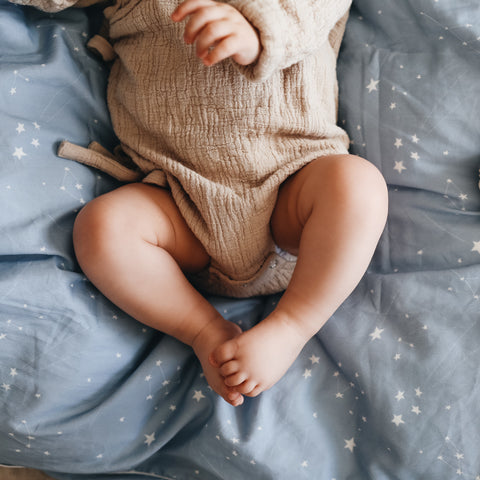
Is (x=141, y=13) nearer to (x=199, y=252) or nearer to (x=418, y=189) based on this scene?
(x=199, y=252)

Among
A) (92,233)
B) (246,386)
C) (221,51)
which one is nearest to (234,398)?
(246,386)

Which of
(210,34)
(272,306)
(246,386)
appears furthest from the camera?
(272,306)

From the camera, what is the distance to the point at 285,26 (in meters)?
0.69

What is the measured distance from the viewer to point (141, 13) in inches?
32.9

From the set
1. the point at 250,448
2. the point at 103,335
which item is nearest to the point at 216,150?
the point at 103,335

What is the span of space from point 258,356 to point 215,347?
0.08 metres

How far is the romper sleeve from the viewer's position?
0.66m

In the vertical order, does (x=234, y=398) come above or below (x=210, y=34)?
below

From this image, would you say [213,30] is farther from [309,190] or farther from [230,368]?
[230,368]

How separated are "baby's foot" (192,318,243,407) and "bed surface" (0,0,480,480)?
43 millimetres

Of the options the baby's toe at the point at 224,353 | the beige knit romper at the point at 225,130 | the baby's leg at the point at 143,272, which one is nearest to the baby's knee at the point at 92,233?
the baby's leg at the point at 143,272

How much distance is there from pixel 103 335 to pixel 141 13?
1.72 feet

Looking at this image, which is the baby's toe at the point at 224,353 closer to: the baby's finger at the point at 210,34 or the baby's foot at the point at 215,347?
the baby's foot at the point at 215,347

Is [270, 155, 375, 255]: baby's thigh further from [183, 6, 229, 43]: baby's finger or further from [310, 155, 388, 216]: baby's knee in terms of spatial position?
[183, 6, 229, 43]: baby's finger
